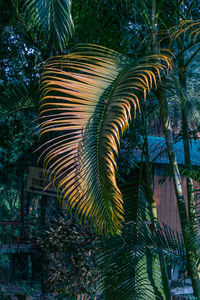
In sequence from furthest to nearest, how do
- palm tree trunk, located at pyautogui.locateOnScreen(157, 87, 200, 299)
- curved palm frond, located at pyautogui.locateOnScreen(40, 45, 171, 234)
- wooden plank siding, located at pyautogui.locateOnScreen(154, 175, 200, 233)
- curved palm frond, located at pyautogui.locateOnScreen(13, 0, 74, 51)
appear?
wooden plank siding, located at pyautogui.locateOnScreen(154, 175, 200, 233)
palm tree trunk, located at pyautogui.locateOnScreen(157, 87, 200, 299)
curved palm frond, located at pyautogui.locateOnScreen(13, 0, 74, 51)
curved palm frond, located at pyautogui.locateOnScreen(40, 45, 171, 234)

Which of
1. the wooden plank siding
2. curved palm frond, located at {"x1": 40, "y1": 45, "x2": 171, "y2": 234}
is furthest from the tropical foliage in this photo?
the wooden plank siding

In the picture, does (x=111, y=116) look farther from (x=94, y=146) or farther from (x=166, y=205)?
(x=166, y=205)

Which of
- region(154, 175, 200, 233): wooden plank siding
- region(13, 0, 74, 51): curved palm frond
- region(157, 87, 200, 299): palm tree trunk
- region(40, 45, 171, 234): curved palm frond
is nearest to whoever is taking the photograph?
region(40, 45, 171, 234): curved palm frond

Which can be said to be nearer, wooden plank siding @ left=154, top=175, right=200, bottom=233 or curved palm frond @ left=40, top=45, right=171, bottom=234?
curved palm frond @ left=40, top=45, right=171, bottom=234

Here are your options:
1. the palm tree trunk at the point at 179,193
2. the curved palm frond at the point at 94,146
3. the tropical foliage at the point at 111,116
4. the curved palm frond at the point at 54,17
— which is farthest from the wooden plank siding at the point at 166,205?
the curved palm frond at the point at 94,146

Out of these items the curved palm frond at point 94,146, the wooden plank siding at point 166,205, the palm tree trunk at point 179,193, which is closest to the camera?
the curved palm frond at point 94,146

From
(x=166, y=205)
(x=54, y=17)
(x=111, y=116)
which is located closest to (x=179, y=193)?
(x=111, y=116)

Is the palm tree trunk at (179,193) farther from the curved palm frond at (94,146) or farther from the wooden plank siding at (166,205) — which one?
the wooden plank siding at (166,205)

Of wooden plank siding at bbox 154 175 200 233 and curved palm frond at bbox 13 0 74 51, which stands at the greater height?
curved palm frond at bbox 13 0 74 51

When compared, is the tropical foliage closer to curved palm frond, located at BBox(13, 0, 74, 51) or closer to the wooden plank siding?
curved palm frond, located at BBox(13, 0, 74, 51)

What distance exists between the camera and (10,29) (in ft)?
17.0

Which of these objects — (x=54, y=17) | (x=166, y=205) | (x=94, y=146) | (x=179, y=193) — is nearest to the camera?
(x=94, y=146)

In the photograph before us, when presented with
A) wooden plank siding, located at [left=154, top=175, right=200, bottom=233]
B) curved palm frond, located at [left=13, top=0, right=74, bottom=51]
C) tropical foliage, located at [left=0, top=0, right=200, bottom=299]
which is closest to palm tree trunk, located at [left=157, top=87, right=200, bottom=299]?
tropical foliage, located at [left=0, top=0, right=200, bottom=299]

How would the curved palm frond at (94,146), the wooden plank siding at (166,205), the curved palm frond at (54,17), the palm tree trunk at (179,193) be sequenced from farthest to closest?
the wooden plank siding at (166,205) → the palm tree trunk at (179,193) → the curved palm frond at (54,17) → the curved palm frond at (94,146)
